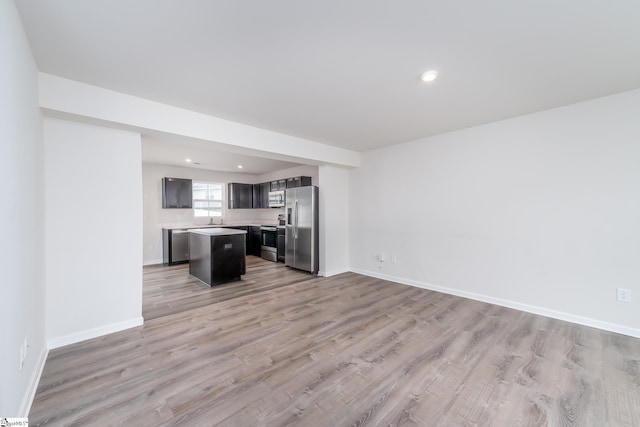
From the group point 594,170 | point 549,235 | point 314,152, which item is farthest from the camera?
point 314,152

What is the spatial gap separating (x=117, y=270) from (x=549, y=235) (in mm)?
5198

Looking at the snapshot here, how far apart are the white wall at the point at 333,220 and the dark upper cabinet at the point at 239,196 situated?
137 inches

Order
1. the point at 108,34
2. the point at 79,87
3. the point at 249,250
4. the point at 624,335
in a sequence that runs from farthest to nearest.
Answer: the point at 249,250
the point at 624,335
the point at 79,87
the point at 108,34

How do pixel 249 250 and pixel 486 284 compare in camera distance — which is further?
pixel 249 250

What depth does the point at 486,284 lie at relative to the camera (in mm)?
3654

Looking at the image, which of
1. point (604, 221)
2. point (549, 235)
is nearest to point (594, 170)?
point (604, 221)

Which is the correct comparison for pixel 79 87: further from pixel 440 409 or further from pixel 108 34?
pixel 440 409

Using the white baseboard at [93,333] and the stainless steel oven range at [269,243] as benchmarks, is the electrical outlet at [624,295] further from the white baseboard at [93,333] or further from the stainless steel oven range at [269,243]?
the stainless steel oven range at [269,243]

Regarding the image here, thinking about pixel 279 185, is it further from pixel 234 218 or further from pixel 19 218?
pixel 19 218

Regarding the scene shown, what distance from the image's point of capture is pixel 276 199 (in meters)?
7.20

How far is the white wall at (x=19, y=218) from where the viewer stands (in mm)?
1306

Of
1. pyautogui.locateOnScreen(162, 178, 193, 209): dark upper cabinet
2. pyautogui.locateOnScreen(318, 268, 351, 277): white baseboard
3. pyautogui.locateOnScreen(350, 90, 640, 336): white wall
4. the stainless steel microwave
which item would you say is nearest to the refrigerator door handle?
pyautogui.locateOnScreen(318, 268, 351, 277): white baseboard

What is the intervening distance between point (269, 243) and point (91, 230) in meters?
4.34

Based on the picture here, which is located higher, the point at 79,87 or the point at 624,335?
the point at 79,87
